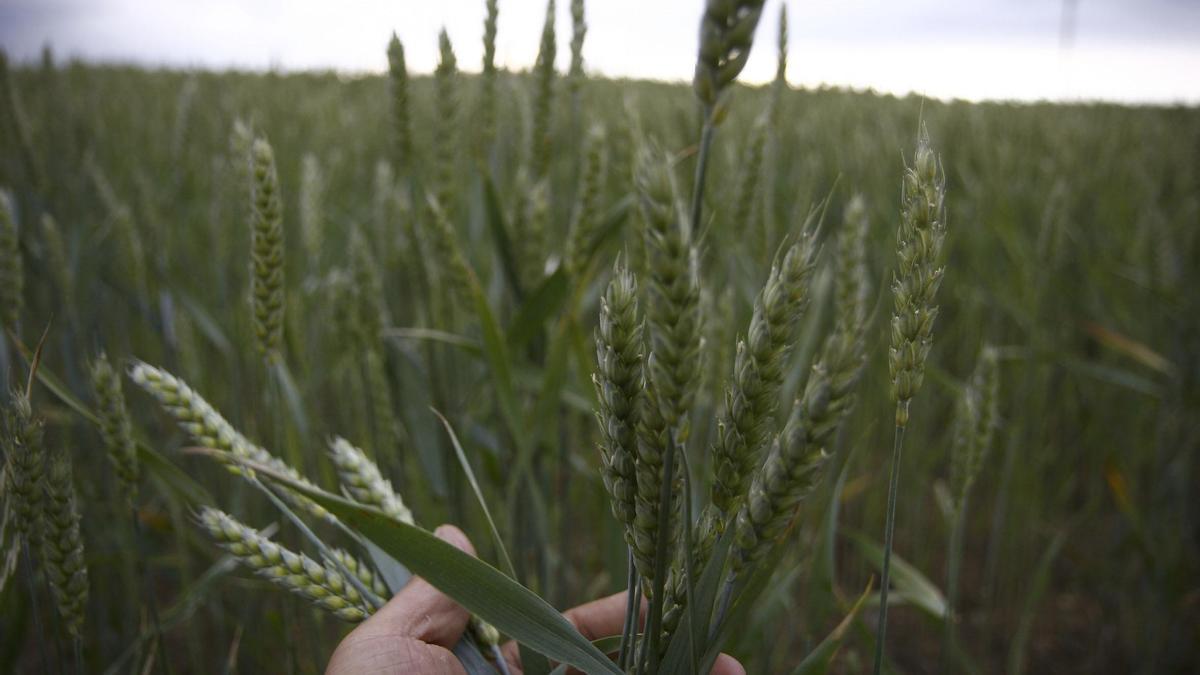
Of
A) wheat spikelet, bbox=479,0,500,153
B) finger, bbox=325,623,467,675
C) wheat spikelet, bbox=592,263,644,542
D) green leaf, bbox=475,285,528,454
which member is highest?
wheat spikelet, bbox=479,0,500,153

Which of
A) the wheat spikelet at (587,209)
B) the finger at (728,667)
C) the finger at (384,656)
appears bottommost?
the finger at (728,667)

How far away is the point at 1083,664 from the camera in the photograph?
Answer: 186 cm

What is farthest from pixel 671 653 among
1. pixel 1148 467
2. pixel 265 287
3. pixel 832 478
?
pixel 1148 467

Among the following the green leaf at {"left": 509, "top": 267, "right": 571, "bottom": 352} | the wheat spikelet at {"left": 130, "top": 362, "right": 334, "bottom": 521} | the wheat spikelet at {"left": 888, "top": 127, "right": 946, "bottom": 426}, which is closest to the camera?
the wheat spikelet at {"left": 888, "top": 127, "right": 946, "bottom": 426}

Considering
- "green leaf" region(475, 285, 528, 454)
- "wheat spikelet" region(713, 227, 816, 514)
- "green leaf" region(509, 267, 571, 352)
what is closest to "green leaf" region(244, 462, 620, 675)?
"wheat spikelet" region(713, 227, 816, 514)

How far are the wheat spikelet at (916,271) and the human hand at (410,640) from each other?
329 millimetres

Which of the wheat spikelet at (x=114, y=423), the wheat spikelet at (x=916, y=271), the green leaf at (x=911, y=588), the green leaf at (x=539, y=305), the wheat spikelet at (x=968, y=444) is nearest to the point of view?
the wheat spikelet at (x=916, y=271)

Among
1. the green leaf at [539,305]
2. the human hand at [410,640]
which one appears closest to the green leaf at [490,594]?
the human hand at [410,640]

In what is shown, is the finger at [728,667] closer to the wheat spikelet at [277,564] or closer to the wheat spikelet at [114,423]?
the wheat spikelet at [277,564]

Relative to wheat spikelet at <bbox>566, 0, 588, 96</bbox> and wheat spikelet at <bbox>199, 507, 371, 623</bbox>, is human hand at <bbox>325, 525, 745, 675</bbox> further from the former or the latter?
wheat spikelet at <bbox>566, 0, 588, 96</bbox>

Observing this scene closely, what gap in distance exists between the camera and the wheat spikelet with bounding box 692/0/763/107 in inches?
15.5

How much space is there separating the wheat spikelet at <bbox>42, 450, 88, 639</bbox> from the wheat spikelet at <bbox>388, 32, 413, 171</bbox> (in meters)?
0.62

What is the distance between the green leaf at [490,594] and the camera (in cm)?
52

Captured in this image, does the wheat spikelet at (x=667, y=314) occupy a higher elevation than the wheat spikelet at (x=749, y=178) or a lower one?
lower
